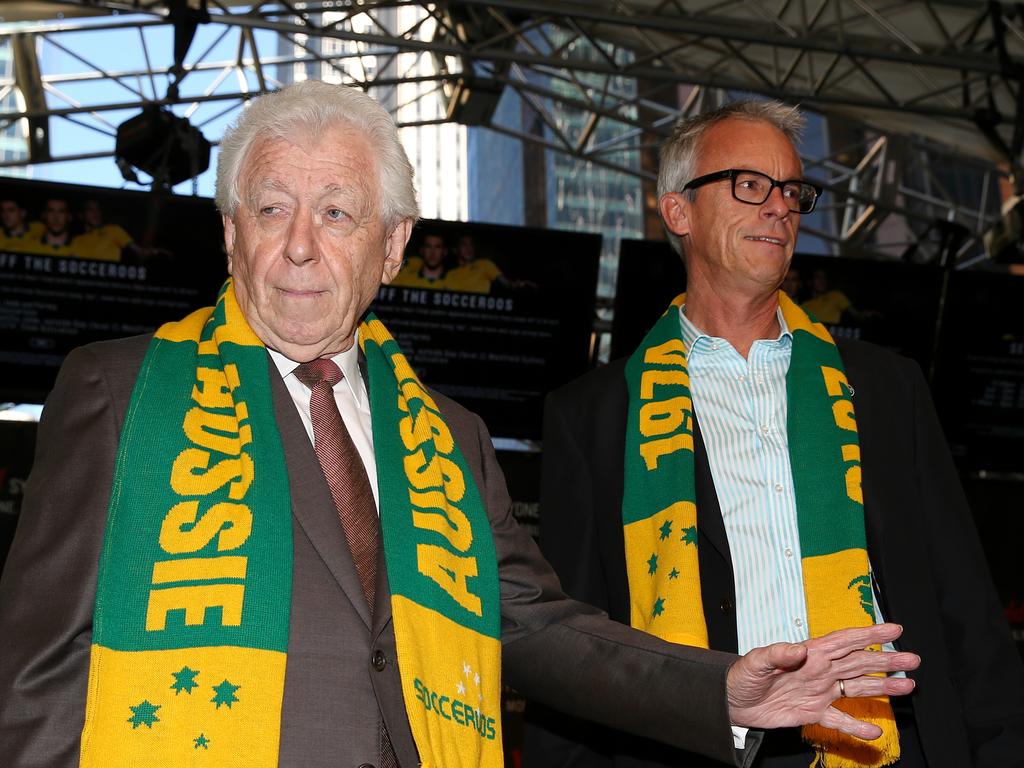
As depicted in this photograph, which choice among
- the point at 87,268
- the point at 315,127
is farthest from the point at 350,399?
the point at 87,268

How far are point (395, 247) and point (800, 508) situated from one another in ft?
3.21

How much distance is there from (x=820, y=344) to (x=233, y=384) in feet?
4.59

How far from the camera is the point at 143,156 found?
674 cm

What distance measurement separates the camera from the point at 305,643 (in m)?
1.82

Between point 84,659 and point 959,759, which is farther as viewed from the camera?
point 959,759

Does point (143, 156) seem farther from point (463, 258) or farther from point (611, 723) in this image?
point (611, 723)

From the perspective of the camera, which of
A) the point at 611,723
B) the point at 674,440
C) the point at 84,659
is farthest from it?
the point at 674,440

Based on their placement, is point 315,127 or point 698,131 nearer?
point 315,127

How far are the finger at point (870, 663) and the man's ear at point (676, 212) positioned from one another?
144cm

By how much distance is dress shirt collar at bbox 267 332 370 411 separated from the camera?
2139mm

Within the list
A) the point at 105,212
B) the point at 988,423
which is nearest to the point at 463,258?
the point at 105,212

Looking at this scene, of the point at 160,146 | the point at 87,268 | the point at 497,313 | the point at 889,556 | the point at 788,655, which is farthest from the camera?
the point at 160,146

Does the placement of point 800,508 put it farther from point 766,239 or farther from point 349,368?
point 349,368

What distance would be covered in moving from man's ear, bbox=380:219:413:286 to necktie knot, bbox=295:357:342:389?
0.26 meters
